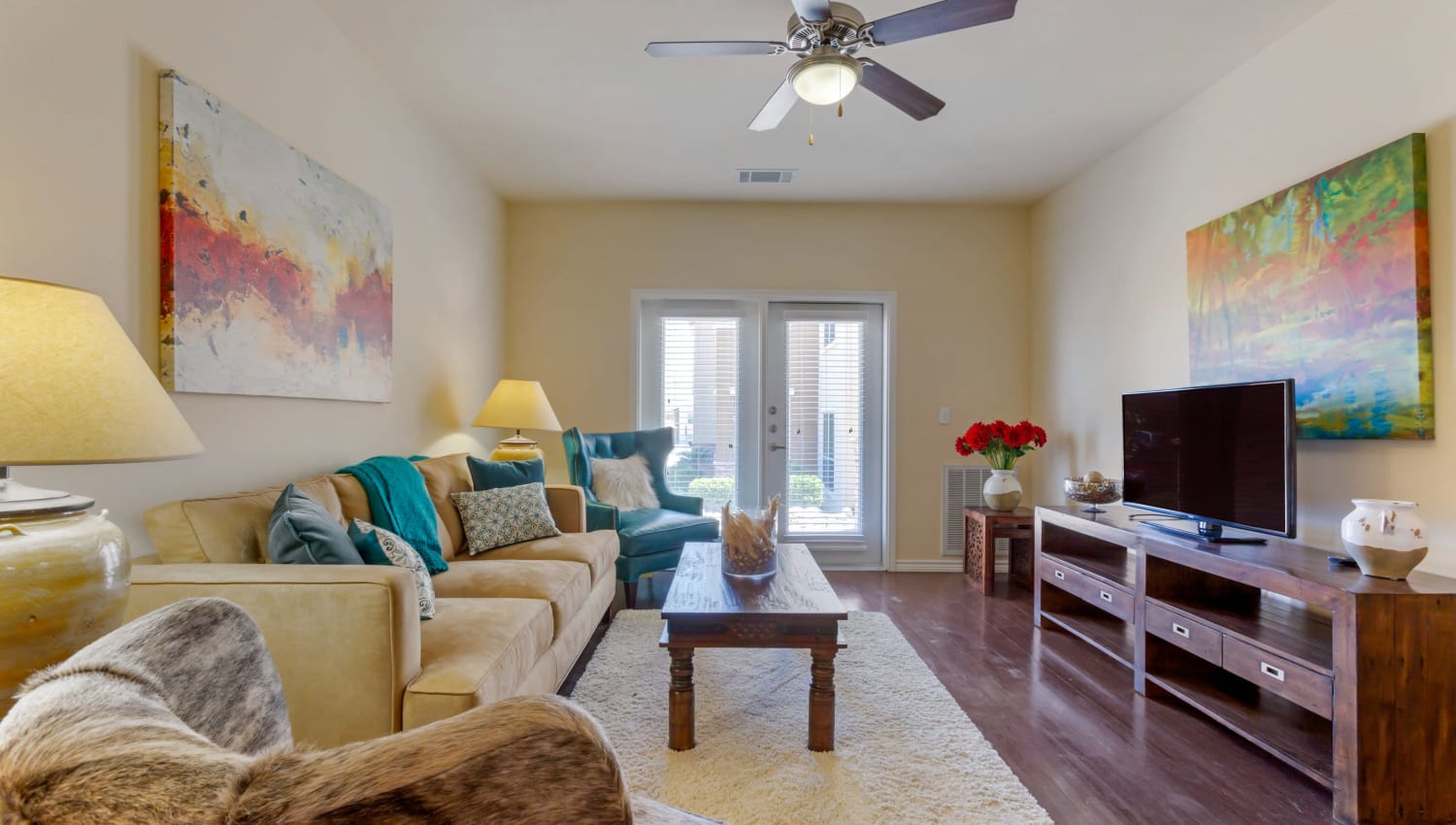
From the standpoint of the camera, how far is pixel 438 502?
9.91ft

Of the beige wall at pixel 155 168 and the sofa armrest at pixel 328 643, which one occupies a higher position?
the beige wall at pixel 155 168

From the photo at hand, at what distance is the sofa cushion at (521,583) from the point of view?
238 centimetres

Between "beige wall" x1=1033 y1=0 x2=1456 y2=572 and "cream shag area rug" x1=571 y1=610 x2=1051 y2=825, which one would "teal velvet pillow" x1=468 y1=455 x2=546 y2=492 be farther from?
"beige wall" x1=1033 y1=0 x2=1456 y2=572

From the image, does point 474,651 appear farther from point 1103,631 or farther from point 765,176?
point 765,176

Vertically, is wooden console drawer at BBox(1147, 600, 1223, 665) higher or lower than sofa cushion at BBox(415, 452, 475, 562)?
lower

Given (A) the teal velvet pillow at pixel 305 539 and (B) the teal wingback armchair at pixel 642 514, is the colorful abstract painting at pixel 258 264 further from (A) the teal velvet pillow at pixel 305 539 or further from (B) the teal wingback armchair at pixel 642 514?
(B) the teal wingback armchair at pixel 642 514

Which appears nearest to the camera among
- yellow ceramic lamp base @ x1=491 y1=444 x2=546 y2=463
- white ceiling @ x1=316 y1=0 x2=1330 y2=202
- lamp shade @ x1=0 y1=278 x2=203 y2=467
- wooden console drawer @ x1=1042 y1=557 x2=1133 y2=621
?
lamp shade @ x1=0 y1=278 x2=203 y2=467

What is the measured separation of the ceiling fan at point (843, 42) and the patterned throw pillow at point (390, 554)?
1.80 meters

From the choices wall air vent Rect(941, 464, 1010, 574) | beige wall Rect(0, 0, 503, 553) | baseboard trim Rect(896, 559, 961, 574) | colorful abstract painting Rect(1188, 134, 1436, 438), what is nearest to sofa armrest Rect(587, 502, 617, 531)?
beige wall Rect(0, 0, 503, 553)

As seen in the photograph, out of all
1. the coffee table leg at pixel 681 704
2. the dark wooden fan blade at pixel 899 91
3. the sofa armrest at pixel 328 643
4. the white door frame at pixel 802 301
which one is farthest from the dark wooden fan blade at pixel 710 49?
the white door frame at pixel 802 301

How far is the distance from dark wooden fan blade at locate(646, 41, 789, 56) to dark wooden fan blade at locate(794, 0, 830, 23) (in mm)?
144

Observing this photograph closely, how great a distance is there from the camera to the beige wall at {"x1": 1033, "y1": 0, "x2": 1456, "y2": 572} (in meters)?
2.13

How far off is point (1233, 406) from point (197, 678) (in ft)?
9.92

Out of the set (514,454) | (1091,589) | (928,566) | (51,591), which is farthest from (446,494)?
(928,566)
